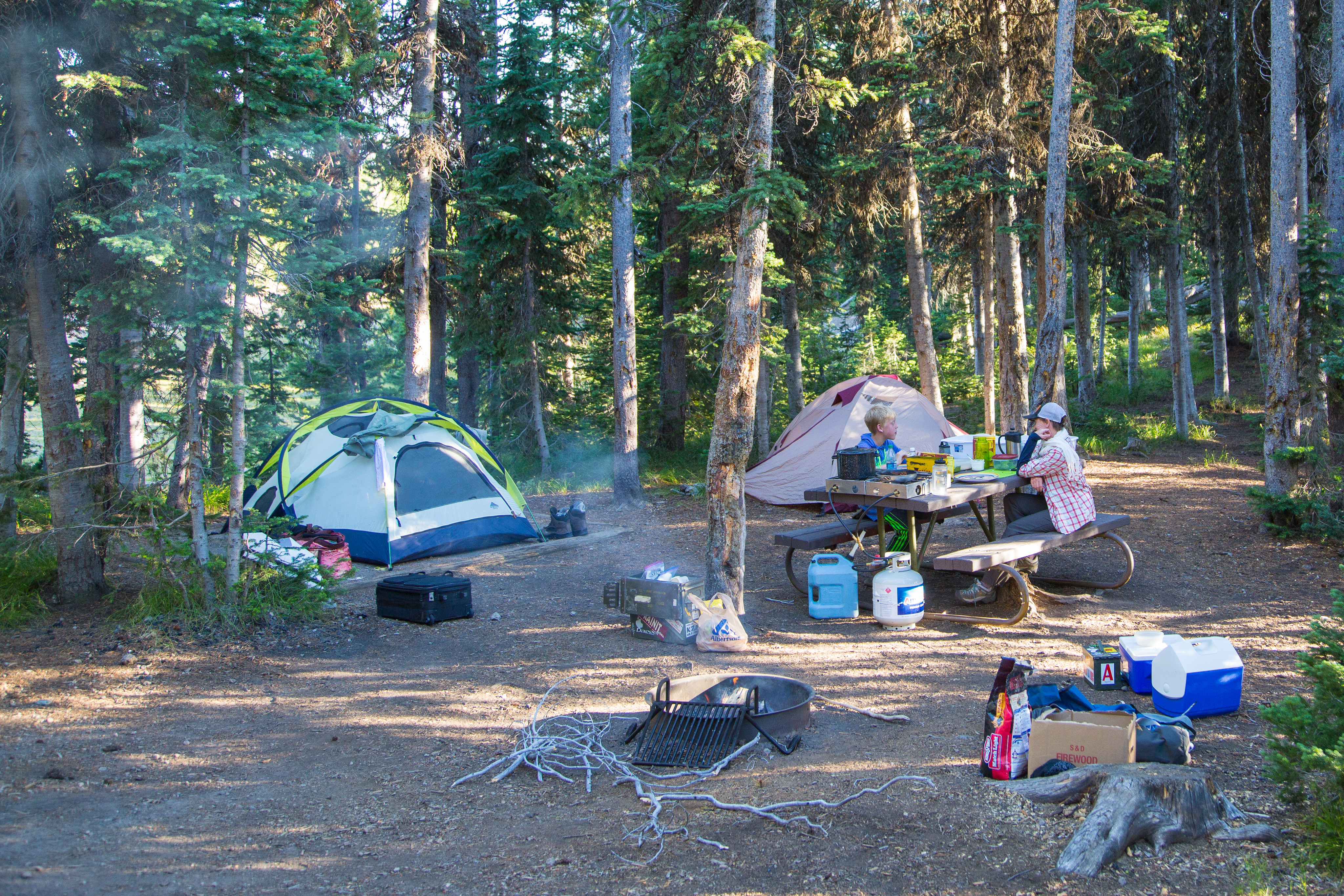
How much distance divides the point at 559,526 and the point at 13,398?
6319 millimetres

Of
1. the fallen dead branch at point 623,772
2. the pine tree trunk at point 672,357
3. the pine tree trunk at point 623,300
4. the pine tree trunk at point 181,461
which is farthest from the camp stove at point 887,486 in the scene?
the pine tree trunk at point 672,357

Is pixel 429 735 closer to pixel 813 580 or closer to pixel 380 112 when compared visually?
pixel 813 580

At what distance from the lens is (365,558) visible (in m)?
8.54

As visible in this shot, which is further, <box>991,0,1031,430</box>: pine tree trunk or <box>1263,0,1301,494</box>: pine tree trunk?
<box>991,0,1031,430</box>: pine tree trunk

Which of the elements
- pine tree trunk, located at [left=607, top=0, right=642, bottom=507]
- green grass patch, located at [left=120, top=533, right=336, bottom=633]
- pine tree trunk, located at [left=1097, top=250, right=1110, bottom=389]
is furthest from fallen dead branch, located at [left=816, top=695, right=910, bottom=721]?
pine tree trunk, located at [left=1097, top=250, right=1110, bottom=389]

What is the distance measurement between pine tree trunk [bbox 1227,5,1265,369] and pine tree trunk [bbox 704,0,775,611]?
872 centimetres

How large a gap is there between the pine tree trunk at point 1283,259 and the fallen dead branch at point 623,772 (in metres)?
6.33

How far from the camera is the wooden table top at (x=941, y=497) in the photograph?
6.03 m

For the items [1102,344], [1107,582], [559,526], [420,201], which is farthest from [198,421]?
[1102,344]

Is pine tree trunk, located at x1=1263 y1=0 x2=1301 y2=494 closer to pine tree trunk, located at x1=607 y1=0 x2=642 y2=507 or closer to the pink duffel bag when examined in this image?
pine tree trunk, located at x1=607 y1=0 x2=642 y2=507

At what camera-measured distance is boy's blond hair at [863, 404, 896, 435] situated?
23.3 ft

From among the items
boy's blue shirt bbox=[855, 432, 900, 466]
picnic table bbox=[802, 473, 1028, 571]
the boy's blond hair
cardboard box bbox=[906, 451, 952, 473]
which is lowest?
picnic table bbox=[802, 473, 1028, 571]

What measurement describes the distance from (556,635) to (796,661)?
1786mm

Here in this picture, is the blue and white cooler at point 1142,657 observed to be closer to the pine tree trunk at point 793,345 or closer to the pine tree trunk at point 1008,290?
the pine tree trunk at point 1008,290
